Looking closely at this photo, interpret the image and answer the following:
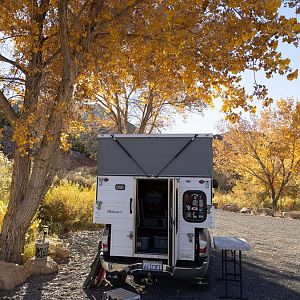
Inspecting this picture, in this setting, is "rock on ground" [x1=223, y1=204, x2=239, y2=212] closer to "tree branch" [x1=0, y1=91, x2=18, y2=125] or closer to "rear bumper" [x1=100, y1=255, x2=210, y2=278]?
"rear bumper" [x1=100, y1=255, x2=210, y2=278]

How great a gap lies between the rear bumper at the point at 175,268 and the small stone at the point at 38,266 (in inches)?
49.3

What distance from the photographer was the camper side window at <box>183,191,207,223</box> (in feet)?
21.0

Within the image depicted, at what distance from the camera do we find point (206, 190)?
639 centimetres

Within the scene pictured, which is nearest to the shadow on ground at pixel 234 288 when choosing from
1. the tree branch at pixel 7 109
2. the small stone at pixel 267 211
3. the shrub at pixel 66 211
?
the tree branch at pixel 7 109

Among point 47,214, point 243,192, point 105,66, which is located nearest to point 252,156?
point 243,192

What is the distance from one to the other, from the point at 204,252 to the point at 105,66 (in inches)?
164

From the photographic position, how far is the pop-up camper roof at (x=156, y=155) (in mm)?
6480

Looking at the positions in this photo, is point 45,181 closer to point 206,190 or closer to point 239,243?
point 206,190

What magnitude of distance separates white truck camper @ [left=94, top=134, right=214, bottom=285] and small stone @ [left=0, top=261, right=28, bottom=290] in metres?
1.36

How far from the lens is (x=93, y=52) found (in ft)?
24.9

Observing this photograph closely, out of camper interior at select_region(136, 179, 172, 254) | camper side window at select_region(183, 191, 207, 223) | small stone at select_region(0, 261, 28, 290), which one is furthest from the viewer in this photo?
camper interior at select_region(136, 179, 172, 254)

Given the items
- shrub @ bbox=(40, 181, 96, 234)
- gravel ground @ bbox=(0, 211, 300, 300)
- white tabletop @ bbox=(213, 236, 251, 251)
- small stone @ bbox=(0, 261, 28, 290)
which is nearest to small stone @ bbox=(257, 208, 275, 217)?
gravel ground @ bbox=(0, 211, 300, 300)

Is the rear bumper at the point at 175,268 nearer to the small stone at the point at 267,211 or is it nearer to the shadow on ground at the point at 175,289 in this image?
the shadow on ground at the point at 175,289

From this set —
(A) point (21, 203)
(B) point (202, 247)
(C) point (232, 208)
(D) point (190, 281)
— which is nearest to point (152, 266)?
(B) point (202, 247)
